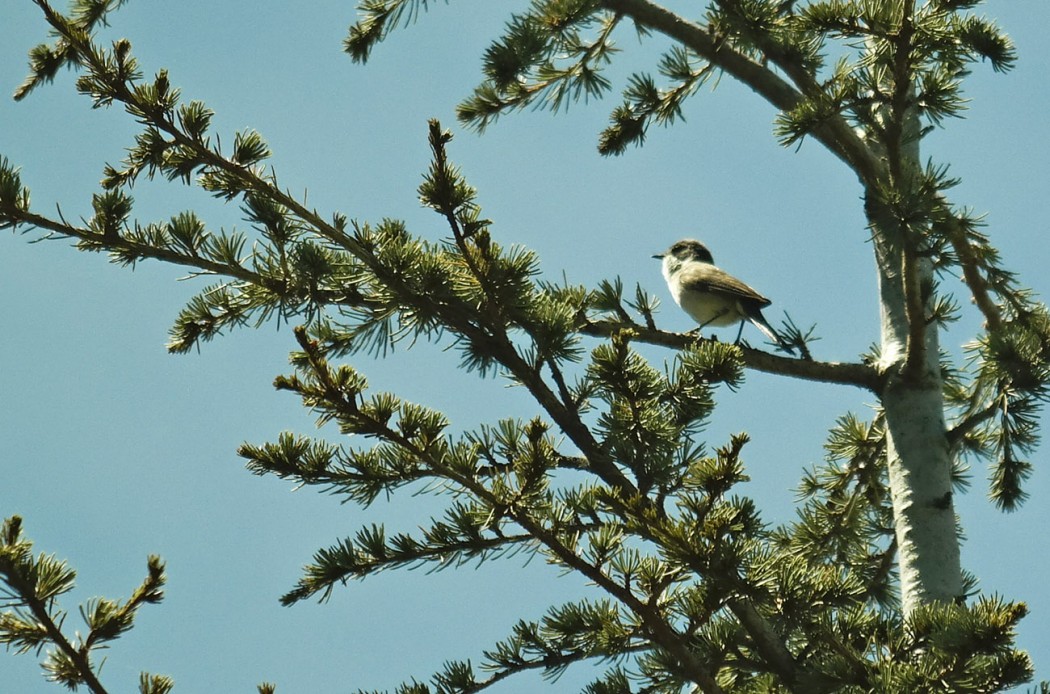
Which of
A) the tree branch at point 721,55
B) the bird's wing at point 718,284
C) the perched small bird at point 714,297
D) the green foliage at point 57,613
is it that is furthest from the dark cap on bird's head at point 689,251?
the green foliage at point 57,613

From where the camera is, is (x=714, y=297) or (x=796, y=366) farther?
(x=714, y=297)

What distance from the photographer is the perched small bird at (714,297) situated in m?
6.95

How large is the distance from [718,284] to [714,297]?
93mm

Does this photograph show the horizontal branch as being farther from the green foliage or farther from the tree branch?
the green foliage

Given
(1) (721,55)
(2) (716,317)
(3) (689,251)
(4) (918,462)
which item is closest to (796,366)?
(4) (918,462)

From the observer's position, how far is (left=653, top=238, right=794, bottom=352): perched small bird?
6.95 meters

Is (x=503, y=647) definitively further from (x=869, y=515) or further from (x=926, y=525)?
(x=869, y=515)

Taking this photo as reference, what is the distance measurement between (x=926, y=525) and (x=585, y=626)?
5.81ft

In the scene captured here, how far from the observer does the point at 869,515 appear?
18.2 feet

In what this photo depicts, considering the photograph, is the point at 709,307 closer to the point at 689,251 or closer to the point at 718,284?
the point at 718,284

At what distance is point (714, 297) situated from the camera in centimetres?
718

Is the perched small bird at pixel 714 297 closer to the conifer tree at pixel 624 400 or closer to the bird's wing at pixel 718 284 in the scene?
the bird's wing at pixel 718 284

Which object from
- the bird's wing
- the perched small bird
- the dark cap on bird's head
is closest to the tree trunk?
the perched small bird

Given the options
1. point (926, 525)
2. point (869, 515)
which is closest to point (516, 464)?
point (926, 525)
